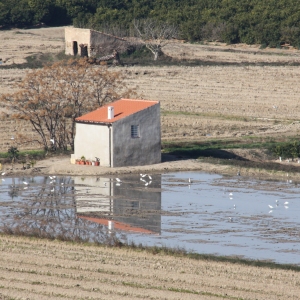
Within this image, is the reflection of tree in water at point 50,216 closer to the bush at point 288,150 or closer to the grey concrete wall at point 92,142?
the grey concrete wall at point 92,142

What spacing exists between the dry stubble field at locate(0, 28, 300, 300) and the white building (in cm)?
540

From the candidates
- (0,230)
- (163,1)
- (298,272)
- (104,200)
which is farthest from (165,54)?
(298,272)

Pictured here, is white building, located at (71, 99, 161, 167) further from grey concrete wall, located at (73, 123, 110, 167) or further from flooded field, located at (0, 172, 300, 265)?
flooded field, located at (0, 172, 300, 265)

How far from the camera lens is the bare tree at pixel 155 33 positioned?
6912 cm

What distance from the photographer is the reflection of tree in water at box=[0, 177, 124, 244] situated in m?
31.9

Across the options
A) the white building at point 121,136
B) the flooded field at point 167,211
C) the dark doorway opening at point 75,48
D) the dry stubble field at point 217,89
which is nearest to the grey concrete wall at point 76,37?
the dark doorway opening at point 75,48

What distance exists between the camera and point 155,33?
72.6 metres

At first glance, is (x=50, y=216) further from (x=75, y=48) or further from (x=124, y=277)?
(x=75, y=48)

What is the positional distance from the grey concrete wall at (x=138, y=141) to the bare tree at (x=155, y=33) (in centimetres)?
2415

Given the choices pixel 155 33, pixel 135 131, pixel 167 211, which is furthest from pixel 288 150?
pixel 155 33

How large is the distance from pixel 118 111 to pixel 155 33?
29.2 meters

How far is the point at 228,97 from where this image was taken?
57.0 m

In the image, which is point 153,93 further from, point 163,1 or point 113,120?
point 163,1

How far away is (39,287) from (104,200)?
1235 centimetres
